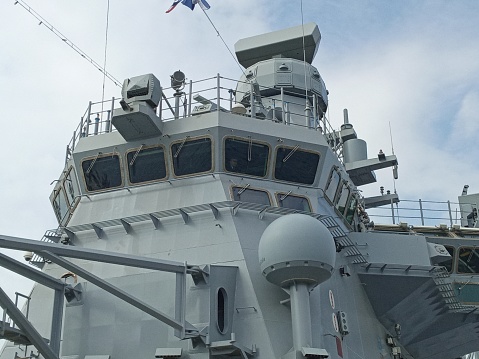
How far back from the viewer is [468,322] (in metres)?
19.0

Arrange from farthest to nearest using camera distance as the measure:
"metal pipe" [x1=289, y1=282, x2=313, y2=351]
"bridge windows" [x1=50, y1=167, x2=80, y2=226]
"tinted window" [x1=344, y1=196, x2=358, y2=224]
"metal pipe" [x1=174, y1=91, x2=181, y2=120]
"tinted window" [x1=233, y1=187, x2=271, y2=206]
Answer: "tinted window" [x1=344, y1=196, x2=358, y2=224] < "bridge windows" [x1=50, y1=167, x2=80, y2=226] < "metal pipe" [x1=174, y1=91, x2=181, y2=120] < "tinted window" [x1=233, y1=187, x2=271, y2=206] < "metal pipe" [x1=289, y1=282, x2=313, y2=351]

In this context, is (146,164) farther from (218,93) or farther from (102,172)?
(218,93)

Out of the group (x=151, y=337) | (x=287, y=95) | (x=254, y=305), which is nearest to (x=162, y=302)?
(x=151, y=337)

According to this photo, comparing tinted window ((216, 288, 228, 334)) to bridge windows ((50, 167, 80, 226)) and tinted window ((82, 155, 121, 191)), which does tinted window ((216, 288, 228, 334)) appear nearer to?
tinted window ((82, 155, 121, 191))

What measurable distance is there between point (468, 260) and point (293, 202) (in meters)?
8.12

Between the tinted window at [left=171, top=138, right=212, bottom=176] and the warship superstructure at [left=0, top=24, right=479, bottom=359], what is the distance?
3 cm

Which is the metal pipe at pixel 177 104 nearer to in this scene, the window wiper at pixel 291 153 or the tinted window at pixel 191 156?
the tinted window at pixel 191 156

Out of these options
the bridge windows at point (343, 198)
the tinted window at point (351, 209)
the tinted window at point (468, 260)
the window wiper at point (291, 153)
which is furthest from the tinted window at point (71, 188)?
the tinted window at point (468, 260)

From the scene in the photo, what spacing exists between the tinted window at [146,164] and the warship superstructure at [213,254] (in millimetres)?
23

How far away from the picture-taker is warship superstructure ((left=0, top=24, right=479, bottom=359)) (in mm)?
12164

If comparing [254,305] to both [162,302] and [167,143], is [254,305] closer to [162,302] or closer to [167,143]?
[162,302]

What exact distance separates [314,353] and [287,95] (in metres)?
9.98

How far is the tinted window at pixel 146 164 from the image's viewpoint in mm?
14883

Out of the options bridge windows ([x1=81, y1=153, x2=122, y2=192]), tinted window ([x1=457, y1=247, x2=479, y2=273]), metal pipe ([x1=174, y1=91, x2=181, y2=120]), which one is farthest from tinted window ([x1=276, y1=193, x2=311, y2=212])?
tinted window ([x1=457, y1=247, x2=479, y2=273])
